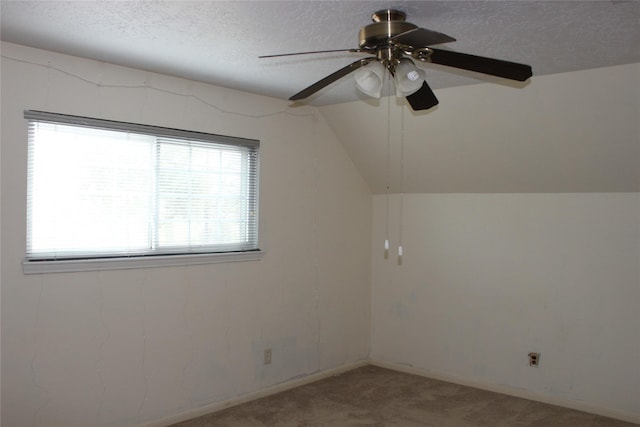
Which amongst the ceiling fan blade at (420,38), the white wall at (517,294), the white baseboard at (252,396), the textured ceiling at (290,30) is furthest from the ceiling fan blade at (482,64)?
the white baseboard at (252,396)

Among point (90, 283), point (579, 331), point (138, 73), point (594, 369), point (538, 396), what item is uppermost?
point (138, 73)

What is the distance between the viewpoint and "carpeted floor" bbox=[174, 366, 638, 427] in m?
3.61

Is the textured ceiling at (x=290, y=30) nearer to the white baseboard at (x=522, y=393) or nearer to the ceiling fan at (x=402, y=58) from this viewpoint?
the ceiling fan at (x=402, y=58)

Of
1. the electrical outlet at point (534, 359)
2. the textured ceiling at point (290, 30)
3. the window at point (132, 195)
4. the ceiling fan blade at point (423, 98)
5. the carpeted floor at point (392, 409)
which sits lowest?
the carpeted floor at point (392, 409)

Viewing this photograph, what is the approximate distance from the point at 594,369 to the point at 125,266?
3.33m

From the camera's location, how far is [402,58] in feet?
7.30

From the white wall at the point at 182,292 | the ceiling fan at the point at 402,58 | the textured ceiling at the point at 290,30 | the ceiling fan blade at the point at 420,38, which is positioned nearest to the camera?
the ceiling fan blade at the point at 420,38

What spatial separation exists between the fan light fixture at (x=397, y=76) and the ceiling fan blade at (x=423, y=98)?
8.6 inches

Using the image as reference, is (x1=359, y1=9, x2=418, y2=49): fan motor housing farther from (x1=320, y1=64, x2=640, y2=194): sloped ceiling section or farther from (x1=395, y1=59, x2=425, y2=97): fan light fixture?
(x1=320, y1=64, x2=640, y2=194): sloped ceiling section

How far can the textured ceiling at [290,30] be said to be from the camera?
2244 millimetres

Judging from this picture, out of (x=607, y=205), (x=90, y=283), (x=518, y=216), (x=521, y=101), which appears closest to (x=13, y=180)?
(x=90, y=283)

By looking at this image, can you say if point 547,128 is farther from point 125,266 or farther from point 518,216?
point 125,266

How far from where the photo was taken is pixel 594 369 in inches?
151

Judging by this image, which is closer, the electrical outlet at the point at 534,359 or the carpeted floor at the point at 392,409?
the carpeted floor at the point at 392,409
